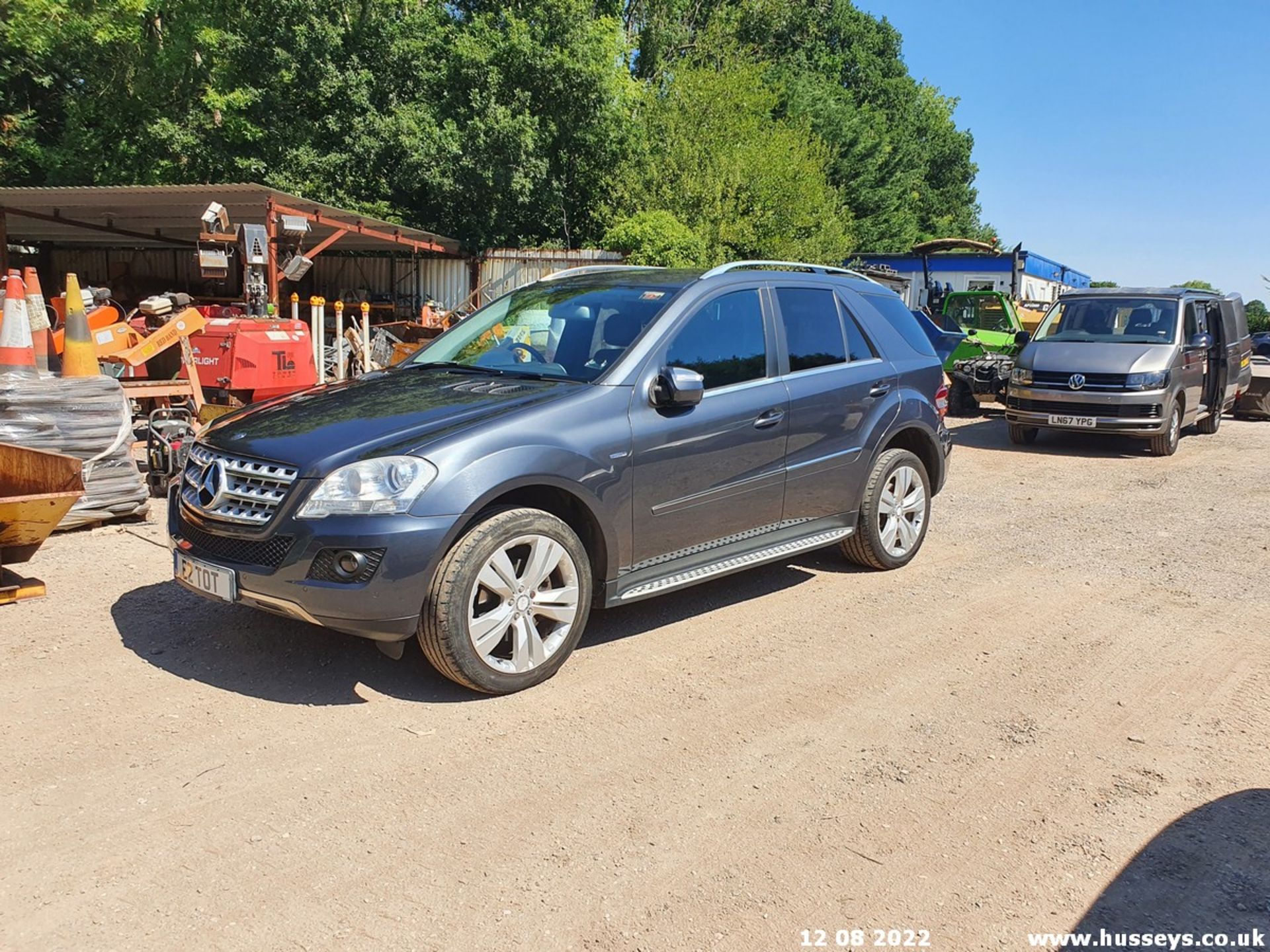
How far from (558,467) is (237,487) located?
134 centimetres

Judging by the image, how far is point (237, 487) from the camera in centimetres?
409

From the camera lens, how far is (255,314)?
13.4 metres

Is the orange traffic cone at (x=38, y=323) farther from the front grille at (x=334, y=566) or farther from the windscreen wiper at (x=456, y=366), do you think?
the front grille at (x=334, y=566)

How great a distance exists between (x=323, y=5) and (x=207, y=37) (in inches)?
111

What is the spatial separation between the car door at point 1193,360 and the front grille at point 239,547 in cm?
1175

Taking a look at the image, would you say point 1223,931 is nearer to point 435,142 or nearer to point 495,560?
point 495,560

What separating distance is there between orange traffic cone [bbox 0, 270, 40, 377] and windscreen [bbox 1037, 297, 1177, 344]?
1142 cm

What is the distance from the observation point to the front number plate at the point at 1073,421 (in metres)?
11.8

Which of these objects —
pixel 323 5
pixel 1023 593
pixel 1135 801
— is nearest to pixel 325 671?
pixel 1135 801

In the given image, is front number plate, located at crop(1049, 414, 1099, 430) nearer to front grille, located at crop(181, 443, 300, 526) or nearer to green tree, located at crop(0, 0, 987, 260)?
front grille, located at crop(181, 443, 300, 526)

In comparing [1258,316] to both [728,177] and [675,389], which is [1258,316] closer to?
[728,177]

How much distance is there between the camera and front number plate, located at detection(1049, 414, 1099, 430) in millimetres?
11844

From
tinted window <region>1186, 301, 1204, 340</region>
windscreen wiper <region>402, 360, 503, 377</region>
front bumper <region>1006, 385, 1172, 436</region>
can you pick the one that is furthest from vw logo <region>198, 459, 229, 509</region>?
tinted window <region>1186, 301, 1204, 340</region>

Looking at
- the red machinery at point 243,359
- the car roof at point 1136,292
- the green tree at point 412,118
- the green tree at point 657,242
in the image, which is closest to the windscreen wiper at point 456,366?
the red machinery at point 243,359
